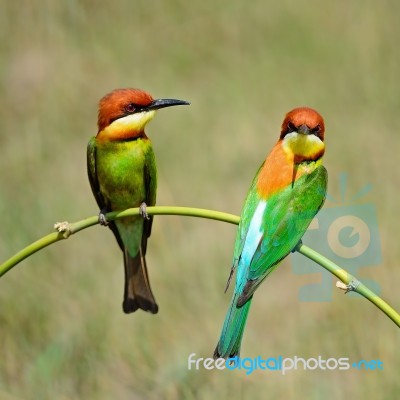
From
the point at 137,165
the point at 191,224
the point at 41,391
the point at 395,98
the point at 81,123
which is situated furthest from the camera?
the point at 81,123

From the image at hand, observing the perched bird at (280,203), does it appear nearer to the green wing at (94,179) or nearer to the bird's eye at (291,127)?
the bird's eye at (291,127)

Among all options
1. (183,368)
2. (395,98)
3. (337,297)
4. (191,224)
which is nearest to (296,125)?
(183,368)

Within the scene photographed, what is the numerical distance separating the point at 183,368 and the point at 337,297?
83 centimetres

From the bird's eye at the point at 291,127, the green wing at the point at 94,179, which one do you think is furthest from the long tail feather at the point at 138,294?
the bird's eye at the point at 291,127

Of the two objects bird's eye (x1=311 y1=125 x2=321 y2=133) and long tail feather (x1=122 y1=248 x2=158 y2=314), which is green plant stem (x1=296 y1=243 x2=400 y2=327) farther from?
long tail feather (x1=122 y1=248 x2=158 y2=314)

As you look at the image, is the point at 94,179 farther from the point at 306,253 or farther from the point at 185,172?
the point at 185,172

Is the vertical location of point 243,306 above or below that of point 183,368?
above

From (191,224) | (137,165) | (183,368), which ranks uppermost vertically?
(137,165)

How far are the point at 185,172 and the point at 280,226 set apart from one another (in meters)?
2.75

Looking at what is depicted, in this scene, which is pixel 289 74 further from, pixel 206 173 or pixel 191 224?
pixel 191 224

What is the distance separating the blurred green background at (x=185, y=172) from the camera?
3260 mm

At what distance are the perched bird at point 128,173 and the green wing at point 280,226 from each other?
1.48 feet

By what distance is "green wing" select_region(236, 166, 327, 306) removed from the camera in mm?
2033

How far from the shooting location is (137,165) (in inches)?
103
